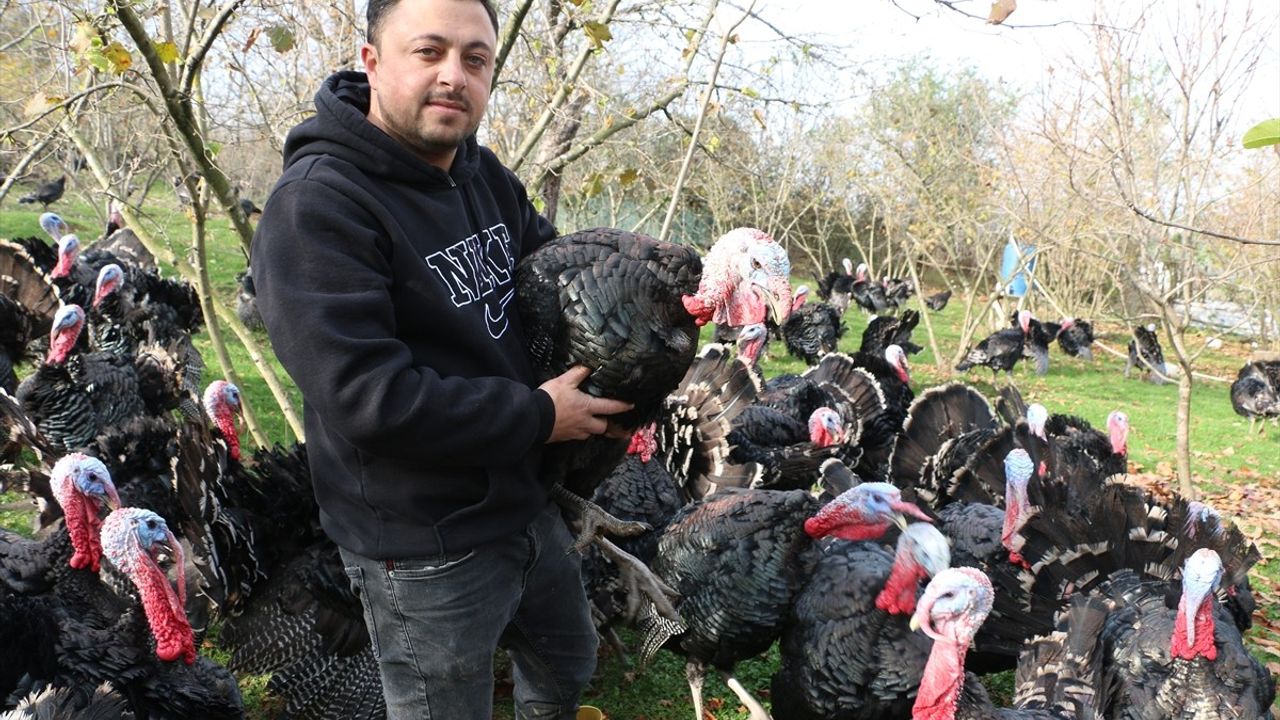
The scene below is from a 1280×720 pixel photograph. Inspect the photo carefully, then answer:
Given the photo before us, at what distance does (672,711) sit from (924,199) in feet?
39.8

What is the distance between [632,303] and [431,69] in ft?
1.90

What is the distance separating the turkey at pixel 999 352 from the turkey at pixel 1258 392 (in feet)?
8.75

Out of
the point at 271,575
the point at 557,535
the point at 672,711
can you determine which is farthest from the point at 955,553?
the point at 271,575

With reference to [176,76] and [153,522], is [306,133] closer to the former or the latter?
[153,522]

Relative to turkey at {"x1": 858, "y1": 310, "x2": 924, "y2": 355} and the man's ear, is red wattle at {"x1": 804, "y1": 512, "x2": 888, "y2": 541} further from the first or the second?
turkey at {"x1": 858, "y1": 310, "x2": 924, "y2": 355}

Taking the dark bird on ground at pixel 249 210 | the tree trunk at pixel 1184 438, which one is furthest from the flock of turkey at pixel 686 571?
the tree trunk at pixel 1184 438

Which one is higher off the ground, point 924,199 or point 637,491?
point 924,199

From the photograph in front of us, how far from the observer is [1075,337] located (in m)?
14.3

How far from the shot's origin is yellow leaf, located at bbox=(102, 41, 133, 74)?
8.52ft

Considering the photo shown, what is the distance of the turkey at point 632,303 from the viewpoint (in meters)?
1.75

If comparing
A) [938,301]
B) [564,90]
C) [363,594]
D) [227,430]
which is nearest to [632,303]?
[363,594]

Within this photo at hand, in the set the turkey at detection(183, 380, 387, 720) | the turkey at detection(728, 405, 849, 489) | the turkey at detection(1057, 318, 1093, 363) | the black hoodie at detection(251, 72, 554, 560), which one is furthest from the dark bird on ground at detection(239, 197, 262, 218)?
the turkey at detection(1057, 318, 1093, 363)

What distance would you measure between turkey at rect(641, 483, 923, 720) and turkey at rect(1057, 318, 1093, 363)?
493 inches

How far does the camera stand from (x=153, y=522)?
289 centimetres
